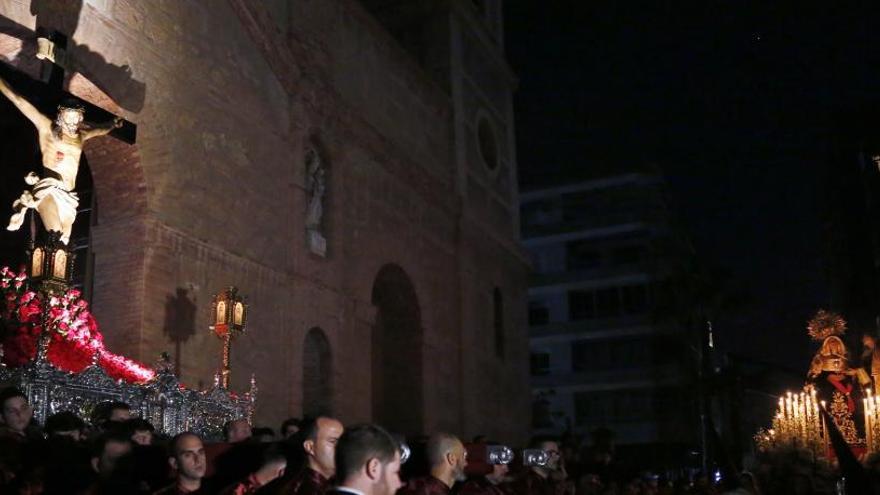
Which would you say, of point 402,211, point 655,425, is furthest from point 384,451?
point 655,425

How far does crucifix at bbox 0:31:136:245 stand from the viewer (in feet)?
44.6

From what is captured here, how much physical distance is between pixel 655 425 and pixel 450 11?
2677 cm

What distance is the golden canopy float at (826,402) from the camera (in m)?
16.8

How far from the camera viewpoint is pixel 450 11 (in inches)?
1251

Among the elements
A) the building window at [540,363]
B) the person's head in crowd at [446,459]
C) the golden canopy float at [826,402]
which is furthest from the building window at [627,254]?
the person's head in crowd at [446,459]

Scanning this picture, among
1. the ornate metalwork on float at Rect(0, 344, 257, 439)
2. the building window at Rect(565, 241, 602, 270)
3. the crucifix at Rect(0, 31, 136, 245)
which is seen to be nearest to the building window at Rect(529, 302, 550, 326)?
the building window at Rect(565, 241, 602, 270)

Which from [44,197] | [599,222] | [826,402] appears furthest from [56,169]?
[599,222]

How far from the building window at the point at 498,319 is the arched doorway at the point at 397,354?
6.20 m

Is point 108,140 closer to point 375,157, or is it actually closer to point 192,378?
point 192,378

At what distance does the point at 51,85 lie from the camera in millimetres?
14156

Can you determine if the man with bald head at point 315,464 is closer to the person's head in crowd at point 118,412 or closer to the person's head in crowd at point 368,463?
the person's head in crowd at point 368,463

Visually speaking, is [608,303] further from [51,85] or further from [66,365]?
[66,365]

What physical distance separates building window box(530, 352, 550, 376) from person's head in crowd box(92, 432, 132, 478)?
4766 cm

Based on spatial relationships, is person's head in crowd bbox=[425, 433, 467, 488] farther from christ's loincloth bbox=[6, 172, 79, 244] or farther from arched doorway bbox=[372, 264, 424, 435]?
arched doorway bbox=[372, 264, 424, 435]
